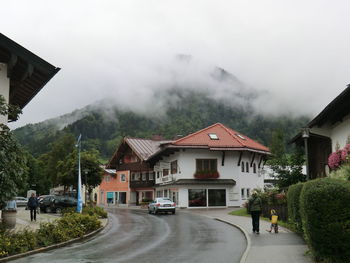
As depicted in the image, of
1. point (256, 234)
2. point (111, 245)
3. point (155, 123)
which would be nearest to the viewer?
Answer: point (111, 245)

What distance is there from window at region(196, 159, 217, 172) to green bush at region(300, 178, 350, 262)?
121 ft

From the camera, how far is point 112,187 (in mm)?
66062

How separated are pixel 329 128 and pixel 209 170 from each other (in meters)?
26.2

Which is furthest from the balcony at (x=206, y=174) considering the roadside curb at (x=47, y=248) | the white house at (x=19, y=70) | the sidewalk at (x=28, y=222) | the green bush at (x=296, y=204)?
the white house at (x=19, y=70)

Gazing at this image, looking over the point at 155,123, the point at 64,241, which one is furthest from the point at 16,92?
the point at 155,123

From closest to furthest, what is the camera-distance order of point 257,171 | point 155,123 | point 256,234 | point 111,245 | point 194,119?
1. point 111,245
2. point 256,234
3. point 257,171
4. point 194,119
5. point 155,123

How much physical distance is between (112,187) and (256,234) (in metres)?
51.7

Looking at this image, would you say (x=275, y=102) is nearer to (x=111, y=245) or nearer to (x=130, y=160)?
(x=130, y=160)

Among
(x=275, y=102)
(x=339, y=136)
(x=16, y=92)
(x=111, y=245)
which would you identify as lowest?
→ (x=111, y=245)

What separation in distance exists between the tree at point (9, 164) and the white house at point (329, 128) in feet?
35.5

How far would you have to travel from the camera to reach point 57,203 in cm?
3484

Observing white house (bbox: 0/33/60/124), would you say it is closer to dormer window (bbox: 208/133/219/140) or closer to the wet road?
the wet road

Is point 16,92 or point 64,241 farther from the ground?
point 16,92

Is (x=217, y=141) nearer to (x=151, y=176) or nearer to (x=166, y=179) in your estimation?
(x=166, y=179)
